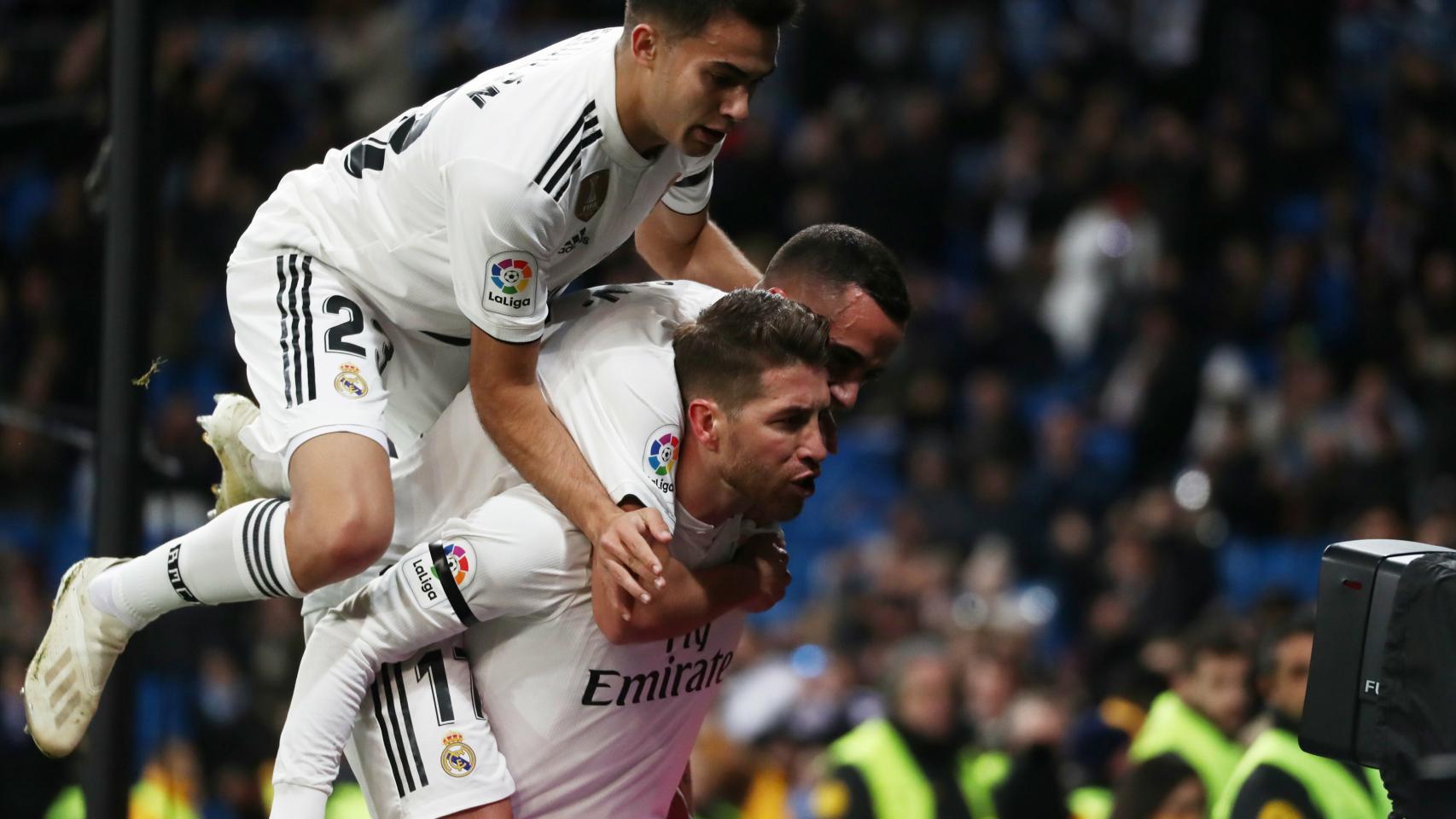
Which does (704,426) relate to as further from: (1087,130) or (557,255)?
(1087,130)

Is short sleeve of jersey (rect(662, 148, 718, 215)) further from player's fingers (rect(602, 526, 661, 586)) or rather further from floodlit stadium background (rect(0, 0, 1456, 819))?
floodlit stadium background (rect(0, 0, 1456, 819))

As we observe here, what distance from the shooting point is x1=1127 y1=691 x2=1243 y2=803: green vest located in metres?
5.45

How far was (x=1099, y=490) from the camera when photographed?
962 centimetres

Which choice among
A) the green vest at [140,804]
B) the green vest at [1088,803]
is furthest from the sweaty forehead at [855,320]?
the green vest at [140,804]

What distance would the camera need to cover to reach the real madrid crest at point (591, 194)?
3.44 meters

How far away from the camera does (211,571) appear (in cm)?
349

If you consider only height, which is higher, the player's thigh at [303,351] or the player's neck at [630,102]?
the player's neck at [630,102]

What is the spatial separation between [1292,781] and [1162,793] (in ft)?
2.37

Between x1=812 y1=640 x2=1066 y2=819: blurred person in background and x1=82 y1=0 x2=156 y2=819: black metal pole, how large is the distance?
2445 mm

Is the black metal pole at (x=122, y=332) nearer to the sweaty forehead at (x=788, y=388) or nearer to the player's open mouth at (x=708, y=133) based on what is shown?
the player's open mouth at (x=708, y=133)

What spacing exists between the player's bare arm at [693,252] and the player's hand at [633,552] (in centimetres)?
100

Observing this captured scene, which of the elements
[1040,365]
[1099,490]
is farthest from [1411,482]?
[1040,365]

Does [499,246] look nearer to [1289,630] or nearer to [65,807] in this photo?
[1289,630]

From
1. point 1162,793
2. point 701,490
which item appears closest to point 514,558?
point 701,490
